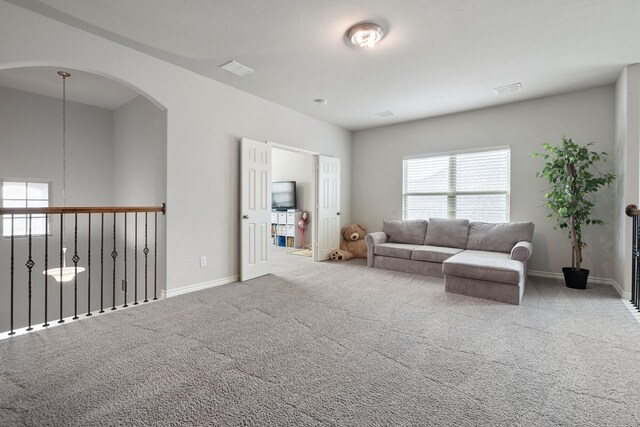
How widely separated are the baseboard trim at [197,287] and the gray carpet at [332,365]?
1.04 ft

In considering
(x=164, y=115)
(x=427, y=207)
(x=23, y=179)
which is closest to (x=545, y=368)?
(x=427, y=207)

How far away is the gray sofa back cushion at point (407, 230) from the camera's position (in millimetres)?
5230

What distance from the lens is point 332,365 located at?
6.59 ft

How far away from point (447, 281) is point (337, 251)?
8.27 feet

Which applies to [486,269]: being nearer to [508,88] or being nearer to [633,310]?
[633,310]

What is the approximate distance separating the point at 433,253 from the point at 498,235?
3.29ft

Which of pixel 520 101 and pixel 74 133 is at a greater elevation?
pixel 520 101

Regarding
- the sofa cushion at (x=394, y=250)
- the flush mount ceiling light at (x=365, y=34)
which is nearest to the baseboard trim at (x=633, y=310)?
the sofa cushion at (x=394, y=250)

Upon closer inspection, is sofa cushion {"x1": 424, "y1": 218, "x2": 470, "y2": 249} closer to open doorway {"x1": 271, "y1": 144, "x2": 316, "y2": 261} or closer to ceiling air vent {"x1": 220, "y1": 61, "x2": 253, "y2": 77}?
open doorway {"x1": 271, "y1": 144, "x2": 316, "y2": 261}

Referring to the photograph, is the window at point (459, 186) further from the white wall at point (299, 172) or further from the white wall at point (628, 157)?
the white wall at point (299, 172)

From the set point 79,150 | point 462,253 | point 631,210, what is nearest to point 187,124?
point 79,150

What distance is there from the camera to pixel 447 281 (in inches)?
145

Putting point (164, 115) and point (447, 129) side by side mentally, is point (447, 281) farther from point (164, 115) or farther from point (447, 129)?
point (164, 115)

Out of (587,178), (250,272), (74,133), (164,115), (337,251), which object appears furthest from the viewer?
(337,251)
